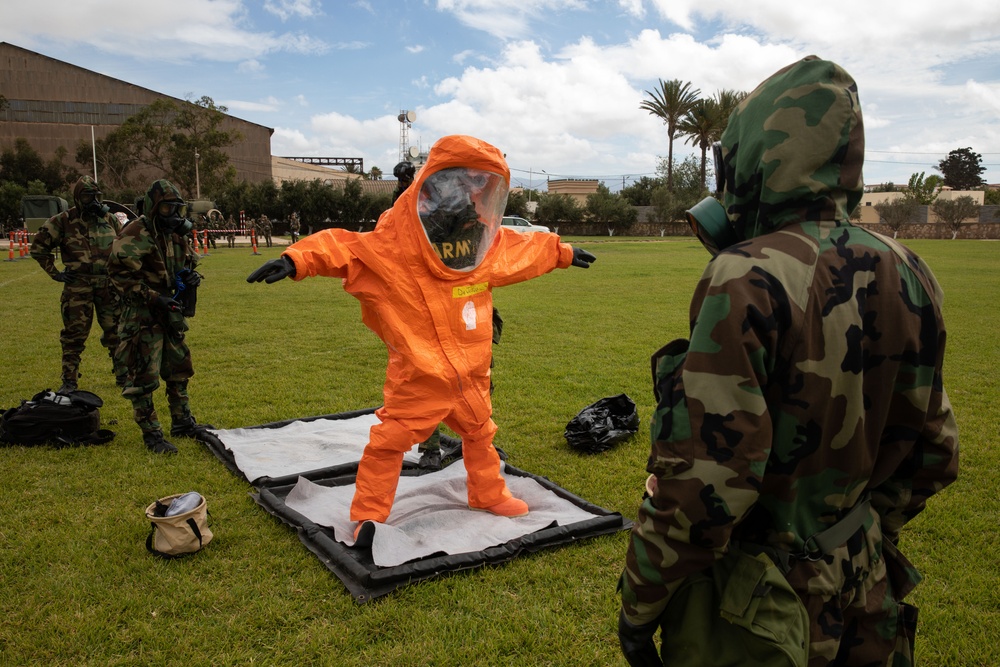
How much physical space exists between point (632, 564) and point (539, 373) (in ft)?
21.4

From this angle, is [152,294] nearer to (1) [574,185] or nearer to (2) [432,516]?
(2) [432,516]

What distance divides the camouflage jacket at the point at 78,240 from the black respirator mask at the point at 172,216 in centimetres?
175

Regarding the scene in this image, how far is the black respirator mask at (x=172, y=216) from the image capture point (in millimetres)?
5590

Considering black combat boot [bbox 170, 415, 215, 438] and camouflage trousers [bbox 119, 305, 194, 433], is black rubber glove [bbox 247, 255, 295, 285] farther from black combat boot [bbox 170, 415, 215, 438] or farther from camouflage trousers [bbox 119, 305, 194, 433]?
black combat boot [bbox 170, 415, 215, 438]

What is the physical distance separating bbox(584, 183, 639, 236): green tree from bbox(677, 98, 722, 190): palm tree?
6.99m

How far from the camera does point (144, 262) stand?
221 inches

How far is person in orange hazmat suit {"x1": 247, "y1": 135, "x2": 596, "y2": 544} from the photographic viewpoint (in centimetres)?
399

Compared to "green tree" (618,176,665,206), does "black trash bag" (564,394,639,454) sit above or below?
below

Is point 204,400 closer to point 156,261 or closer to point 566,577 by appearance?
point 156,261

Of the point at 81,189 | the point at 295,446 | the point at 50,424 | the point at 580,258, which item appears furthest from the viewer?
the point at 81,189

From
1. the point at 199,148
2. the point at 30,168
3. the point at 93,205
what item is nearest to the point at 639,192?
the point at 199,148

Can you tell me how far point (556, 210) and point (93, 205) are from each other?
46.2 m

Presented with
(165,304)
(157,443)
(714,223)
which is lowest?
A: (157,443)

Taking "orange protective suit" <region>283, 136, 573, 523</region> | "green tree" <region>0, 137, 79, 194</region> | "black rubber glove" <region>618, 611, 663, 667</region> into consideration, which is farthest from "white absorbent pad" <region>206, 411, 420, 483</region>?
"green tree" <region>0, 137, 79, 194</region>
